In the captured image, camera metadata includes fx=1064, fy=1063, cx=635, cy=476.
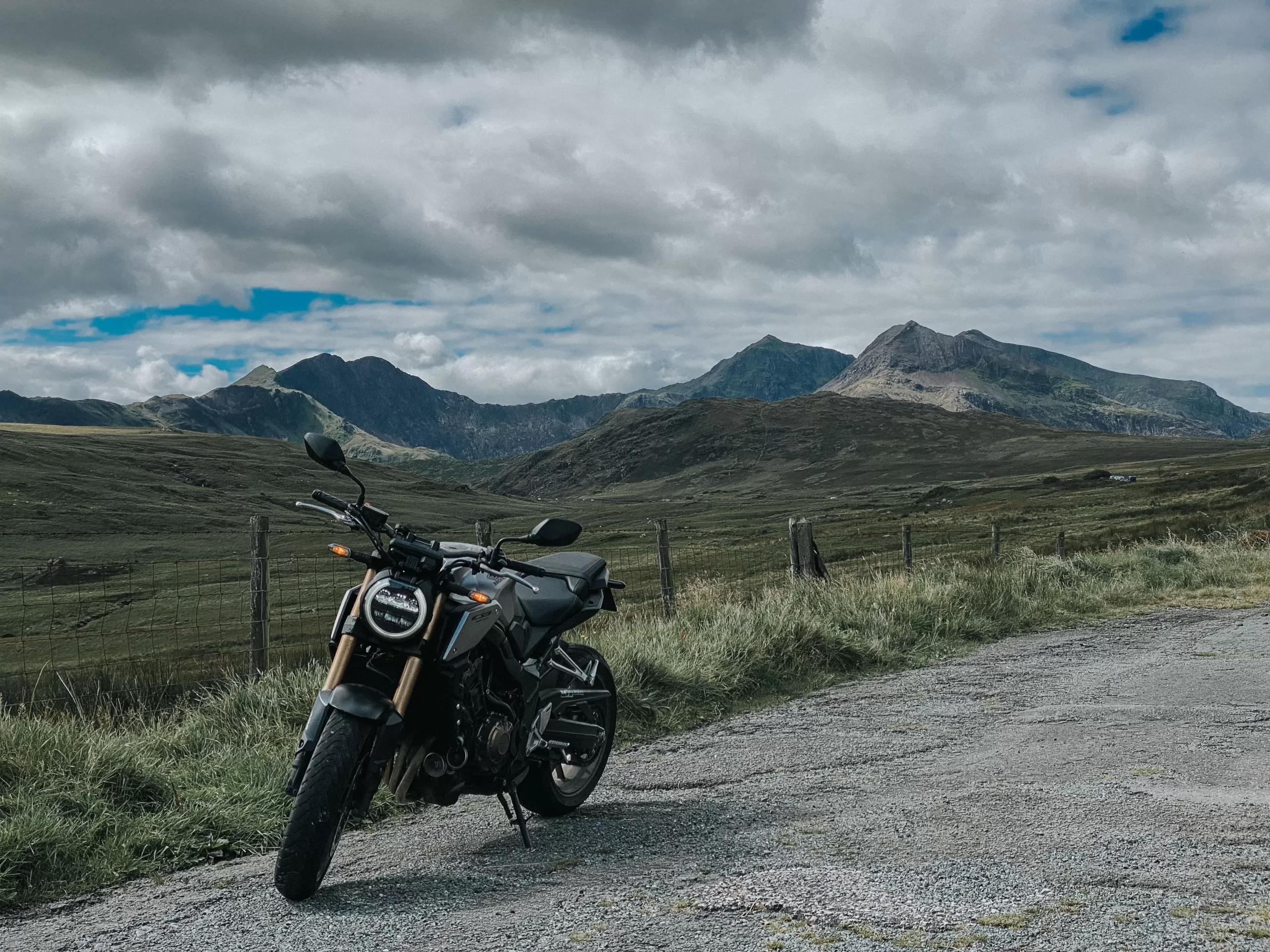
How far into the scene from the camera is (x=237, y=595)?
56.4 meters

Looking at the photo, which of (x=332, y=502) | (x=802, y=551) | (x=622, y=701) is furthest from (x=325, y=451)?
(x=802, y=551)

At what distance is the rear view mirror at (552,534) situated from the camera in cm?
505

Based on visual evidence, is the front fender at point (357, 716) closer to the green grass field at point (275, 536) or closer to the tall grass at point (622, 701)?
the tall grass at point (622, 701)

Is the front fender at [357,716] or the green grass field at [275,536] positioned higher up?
the front fender at [357,716]

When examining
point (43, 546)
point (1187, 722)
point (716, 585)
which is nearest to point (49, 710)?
point (1187, 722)

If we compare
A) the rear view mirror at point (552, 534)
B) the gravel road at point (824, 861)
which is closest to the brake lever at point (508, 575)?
the rear view mirror at point (552, 534)

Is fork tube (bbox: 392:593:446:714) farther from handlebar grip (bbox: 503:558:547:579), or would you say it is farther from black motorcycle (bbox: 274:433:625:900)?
handlebar grip (bbox: 503:558:547:579)

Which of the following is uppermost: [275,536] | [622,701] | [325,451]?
[325,451]

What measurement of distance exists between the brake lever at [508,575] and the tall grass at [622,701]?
5.59ft

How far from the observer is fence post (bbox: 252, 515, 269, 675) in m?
9.73

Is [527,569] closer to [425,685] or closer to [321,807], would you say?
[425,685]

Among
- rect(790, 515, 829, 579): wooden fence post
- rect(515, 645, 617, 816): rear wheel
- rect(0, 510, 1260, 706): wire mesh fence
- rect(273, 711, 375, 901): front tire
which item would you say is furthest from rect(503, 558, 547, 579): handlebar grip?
rect(790, 515, 829, 579): wooden fence post

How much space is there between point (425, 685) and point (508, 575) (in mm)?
723

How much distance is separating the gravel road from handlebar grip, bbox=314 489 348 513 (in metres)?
1.63
